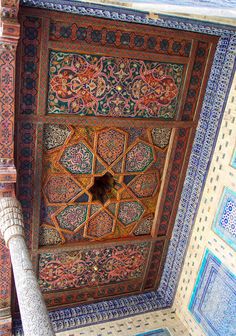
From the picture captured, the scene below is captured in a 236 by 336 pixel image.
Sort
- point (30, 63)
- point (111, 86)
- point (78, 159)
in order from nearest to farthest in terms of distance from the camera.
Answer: point (30, 63) → point (111, 86) → point (78, 159)

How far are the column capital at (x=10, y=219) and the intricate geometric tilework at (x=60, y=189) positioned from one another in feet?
1.48

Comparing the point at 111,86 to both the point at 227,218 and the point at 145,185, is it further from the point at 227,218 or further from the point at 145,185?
the point at 227,218

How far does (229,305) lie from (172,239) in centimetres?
86

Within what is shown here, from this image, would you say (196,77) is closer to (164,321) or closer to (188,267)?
(188,267)

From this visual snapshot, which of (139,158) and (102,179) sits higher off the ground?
(102,179)

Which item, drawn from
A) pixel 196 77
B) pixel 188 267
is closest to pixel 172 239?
pixel 188 267

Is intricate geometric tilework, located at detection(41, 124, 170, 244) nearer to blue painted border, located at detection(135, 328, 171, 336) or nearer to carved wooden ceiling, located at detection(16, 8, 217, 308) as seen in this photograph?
carved wooden ceiling, located at detection(16, 8, 217, 308)

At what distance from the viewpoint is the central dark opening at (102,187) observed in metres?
3.31

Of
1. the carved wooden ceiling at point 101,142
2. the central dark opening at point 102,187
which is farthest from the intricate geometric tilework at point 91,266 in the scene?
the central dark opening at point 102,187

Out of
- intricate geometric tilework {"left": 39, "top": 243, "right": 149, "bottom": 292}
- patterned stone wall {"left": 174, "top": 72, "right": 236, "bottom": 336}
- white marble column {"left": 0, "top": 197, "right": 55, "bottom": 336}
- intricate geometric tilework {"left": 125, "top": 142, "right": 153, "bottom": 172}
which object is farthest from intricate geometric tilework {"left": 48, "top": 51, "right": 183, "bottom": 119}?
intricate geometric tilework {"left": 39, "top": 243, "right": 149, "bottom": 292}

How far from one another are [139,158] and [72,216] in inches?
32.3

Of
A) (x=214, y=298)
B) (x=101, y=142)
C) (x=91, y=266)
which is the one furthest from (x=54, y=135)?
(x=214, y=298)

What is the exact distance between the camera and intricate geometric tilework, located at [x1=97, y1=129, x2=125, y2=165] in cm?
301

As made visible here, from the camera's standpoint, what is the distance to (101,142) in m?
3.02
